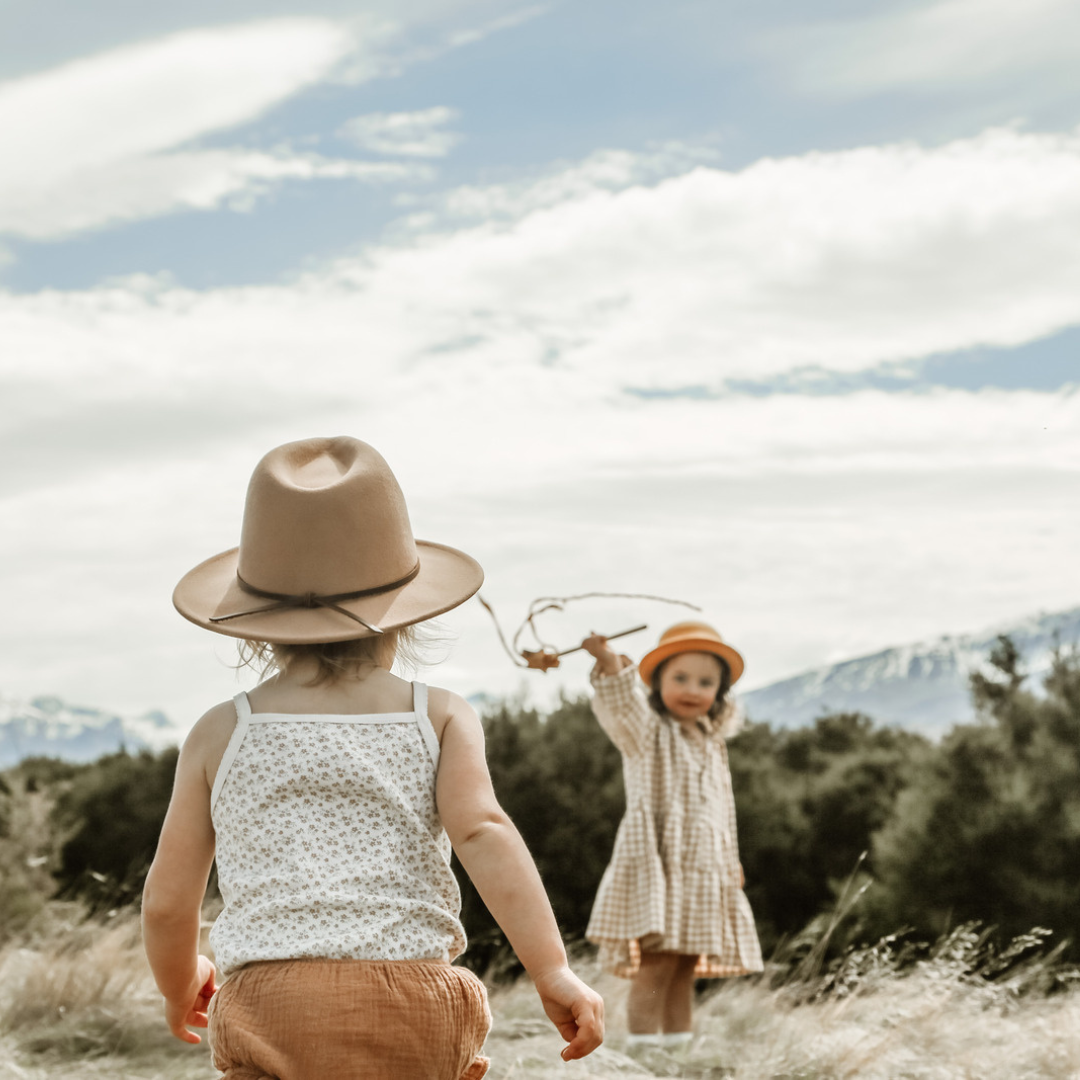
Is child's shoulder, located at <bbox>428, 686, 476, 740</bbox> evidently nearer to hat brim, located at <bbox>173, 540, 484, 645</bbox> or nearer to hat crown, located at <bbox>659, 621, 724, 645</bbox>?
hat brim, located at <bbox>173, 540, 484, 645</bbox>

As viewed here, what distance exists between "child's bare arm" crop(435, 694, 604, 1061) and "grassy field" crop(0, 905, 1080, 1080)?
2.05 meters

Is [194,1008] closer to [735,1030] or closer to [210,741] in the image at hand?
[210,741]

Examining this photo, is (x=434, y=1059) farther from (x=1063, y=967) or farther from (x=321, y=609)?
(x=1063, y=967)

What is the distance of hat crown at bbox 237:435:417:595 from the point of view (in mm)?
2367

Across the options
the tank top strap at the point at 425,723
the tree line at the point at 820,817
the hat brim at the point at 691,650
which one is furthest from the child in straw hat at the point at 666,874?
the tank top strap at the point at 425,723

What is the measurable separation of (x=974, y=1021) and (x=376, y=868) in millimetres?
3674

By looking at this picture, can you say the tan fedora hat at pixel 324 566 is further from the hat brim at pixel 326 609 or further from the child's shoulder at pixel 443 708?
the child's shoulder at pixel 443 708

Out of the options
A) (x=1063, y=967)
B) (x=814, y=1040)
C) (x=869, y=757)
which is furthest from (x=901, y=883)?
(x=814, y=1040)

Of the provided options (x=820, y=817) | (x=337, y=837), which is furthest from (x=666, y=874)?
(x=337, y=837)

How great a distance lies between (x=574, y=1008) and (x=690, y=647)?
147 inches

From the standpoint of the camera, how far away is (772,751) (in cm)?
976

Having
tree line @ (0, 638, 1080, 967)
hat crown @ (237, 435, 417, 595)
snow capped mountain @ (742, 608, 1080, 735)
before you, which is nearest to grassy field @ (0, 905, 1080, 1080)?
tree line @ (0, 638, 1080, 967)

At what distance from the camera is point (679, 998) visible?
543 centimetres

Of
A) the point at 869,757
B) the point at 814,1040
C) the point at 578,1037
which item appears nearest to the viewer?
the point at 578,1037
